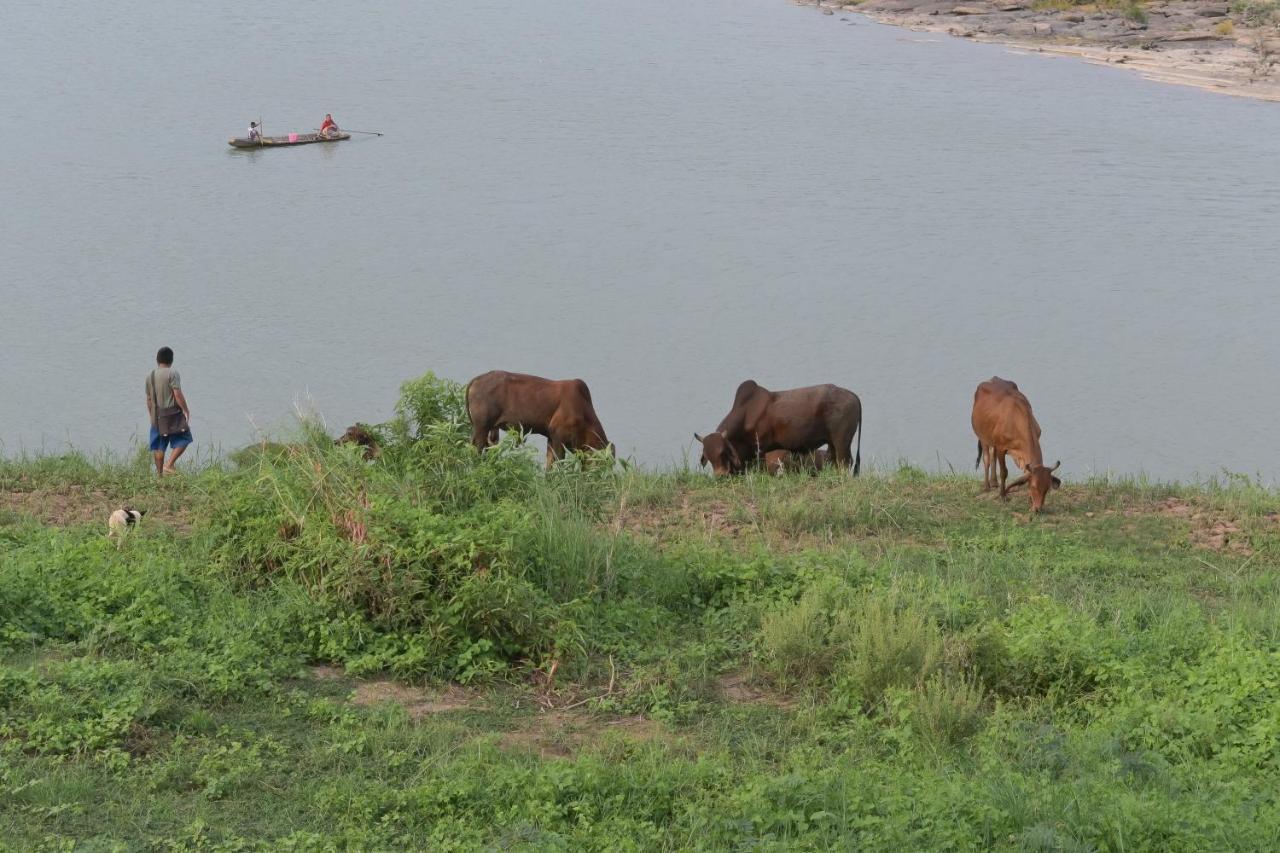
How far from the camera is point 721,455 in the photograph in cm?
1398

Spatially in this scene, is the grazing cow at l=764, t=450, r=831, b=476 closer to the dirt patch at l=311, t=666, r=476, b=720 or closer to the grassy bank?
the grassy bank

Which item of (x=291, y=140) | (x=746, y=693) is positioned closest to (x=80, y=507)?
(x=746, y=693)

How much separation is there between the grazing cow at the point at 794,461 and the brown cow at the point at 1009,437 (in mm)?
1489

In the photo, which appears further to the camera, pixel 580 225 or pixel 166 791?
pixel 580 225

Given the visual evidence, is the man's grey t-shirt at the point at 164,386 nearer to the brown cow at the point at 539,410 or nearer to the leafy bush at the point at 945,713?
the brown cow at the point at 539,410

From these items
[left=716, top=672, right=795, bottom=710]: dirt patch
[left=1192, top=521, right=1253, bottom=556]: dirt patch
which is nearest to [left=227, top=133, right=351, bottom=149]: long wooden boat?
[left=1192, top=521, right=1253, bottom=556]: dirt patch

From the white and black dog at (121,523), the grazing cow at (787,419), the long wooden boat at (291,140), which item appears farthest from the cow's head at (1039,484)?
the long wooden boat at (291,140)

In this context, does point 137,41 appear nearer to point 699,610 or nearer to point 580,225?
point 580,225

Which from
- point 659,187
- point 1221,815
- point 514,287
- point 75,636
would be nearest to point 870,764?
point 1221,815

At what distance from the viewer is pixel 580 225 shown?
1027 inches

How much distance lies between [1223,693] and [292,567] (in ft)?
15.5

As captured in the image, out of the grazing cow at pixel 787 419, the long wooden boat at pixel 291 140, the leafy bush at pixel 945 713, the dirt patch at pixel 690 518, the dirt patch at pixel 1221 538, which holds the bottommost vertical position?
the dirt patch at pixel 1221 538

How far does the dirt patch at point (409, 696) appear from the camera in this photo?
738 cm

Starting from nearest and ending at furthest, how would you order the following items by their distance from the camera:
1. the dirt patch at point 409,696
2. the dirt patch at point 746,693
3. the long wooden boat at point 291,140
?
the dirt patch at point 409,696 < the dirt patch at point 746,693 < the long wooden boat at point 291,140
